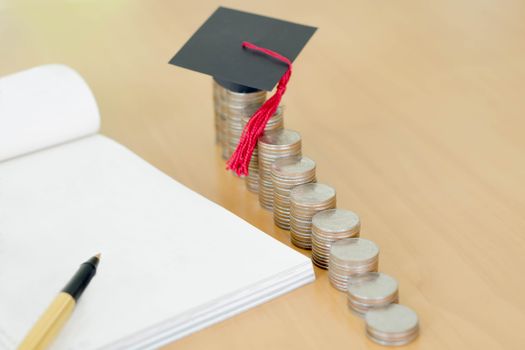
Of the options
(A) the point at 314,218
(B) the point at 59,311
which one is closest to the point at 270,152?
(A) the point at 314,218

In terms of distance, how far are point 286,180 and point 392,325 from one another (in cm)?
30

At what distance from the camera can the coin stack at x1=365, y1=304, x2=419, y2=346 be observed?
104cm

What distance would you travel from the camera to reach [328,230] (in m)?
1.18

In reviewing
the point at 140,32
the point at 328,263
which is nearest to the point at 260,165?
the point at 328,263

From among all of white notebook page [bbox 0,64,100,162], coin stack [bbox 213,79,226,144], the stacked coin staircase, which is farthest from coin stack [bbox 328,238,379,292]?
white notebook page [bbox 0,64,100,162]

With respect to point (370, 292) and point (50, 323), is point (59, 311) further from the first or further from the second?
point (370, 292)

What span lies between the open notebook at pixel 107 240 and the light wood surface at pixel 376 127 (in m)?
0.04

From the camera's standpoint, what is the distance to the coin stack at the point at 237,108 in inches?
56.9

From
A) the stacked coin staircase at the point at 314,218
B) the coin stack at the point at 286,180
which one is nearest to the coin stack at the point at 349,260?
the stacked coin staircase at the point at 314,218

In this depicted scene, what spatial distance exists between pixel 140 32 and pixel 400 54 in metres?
0.58

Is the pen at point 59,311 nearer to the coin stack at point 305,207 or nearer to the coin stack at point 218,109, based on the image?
the coin stack at point 305,207

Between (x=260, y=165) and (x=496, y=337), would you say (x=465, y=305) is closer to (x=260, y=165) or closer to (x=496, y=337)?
(x=496, y=337)

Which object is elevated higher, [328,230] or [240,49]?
[240,49]

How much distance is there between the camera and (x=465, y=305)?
112 centimetres
